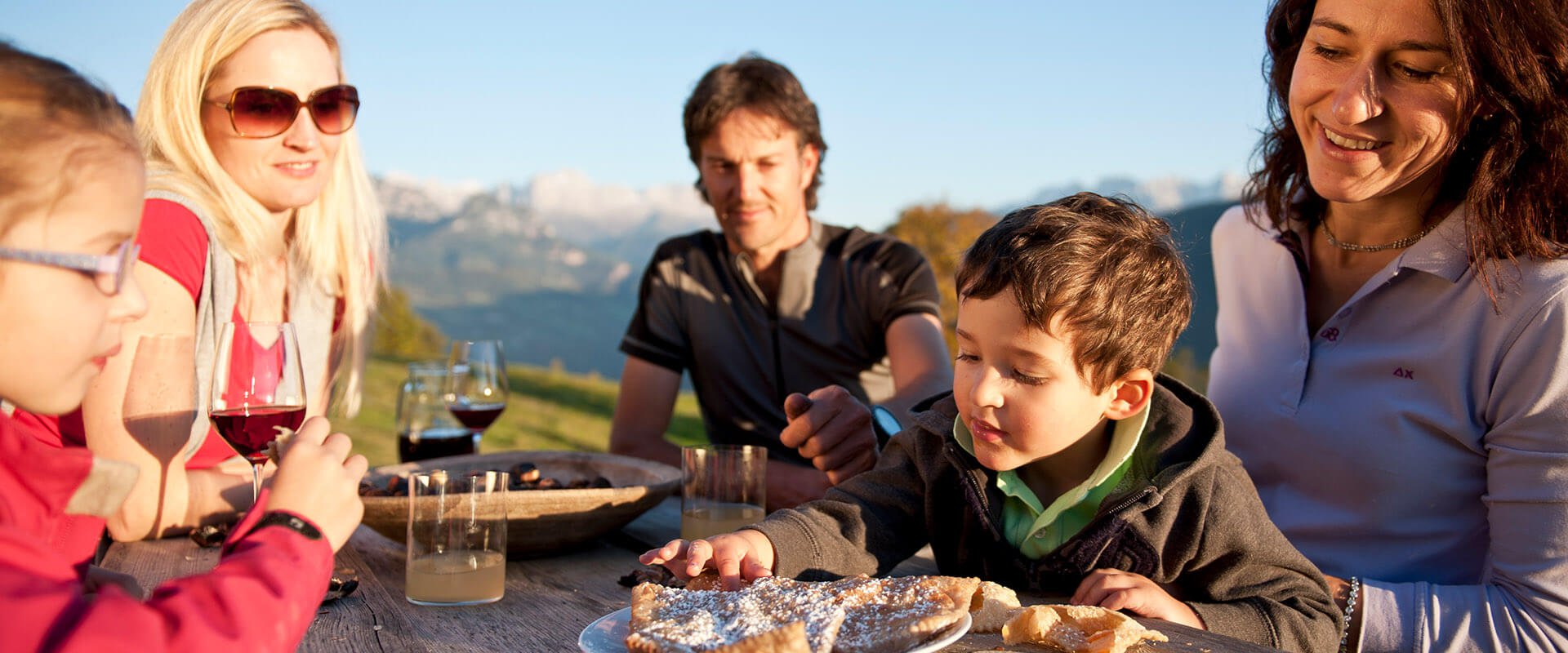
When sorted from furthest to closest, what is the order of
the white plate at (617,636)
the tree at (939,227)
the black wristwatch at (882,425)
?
the tree at (939,227), the black wristwatch at (882,425), the white plate at (617,636)

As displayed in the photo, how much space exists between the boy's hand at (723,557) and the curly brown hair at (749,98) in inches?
101

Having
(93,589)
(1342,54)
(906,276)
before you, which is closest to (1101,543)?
(1342,54)

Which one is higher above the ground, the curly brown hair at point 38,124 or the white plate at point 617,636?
the curly brown hair at point 38,124

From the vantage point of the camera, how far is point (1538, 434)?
6.97ft

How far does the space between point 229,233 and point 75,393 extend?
172 centimetres

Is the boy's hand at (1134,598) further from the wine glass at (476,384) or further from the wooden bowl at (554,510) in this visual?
the wine glass at (476,384)

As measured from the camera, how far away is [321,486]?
136cm

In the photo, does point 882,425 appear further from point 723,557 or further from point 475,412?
point 475,412

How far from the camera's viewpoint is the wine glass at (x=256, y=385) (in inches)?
77.9

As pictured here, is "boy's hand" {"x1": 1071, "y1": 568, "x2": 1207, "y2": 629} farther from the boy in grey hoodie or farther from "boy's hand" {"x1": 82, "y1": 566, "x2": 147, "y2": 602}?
"boy's hand" {"x1": 82, "y1": 566, "x2": 147, "y2": 602}

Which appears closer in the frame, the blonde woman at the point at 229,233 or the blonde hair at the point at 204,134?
the blonde woman at the point at 229,233

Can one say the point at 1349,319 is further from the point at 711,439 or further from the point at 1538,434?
the point at 711,439

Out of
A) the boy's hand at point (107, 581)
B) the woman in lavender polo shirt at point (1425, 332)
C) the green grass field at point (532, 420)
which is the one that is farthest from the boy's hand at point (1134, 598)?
the green grass field at point (532, 420)

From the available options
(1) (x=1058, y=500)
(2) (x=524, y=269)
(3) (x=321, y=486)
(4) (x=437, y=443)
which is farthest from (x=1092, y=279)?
(2) (x=524, y=269)
